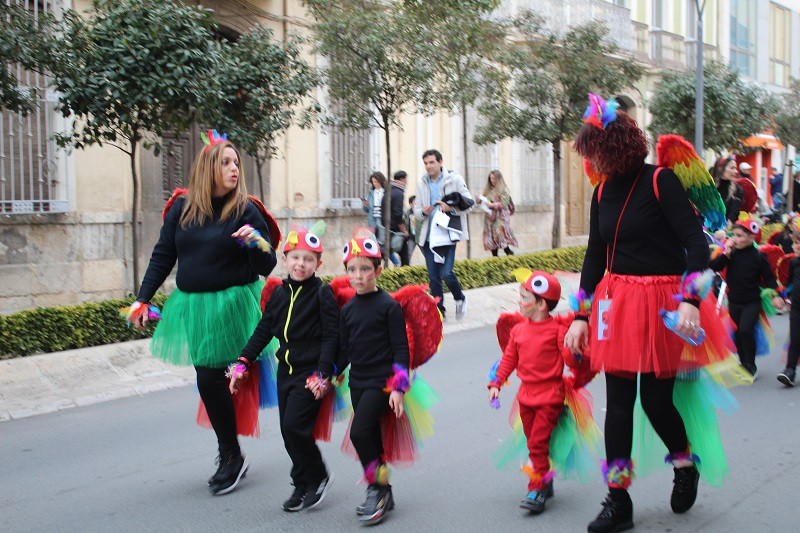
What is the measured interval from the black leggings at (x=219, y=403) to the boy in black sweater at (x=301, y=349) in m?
0.26

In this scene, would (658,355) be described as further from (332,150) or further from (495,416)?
(332,150)

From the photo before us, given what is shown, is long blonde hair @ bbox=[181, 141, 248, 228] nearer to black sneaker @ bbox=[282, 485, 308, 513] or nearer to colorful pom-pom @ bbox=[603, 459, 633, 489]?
black sneaker @ bbox=[282, 485, 308, 513]

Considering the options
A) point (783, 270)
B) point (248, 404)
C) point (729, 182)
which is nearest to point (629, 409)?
point (248, 404)

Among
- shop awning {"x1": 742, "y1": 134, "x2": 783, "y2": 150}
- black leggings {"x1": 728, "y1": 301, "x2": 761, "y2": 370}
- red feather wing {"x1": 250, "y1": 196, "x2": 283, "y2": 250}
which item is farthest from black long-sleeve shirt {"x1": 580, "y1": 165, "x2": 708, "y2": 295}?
shop awning {"x1": 742, "y1": 134, "x2": 783, "y2": 150}

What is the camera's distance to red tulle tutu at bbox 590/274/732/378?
4.32m

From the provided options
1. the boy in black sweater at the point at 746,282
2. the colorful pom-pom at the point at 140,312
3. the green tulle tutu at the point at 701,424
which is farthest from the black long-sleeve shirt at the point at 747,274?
the colorful pom-pom at the point at 140,312

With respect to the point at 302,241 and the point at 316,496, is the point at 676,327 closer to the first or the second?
the point at 302,241

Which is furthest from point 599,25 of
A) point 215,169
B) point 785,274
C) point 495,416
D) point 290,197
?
point 215,169

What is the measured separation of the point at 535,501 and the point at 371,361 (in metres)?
1.09

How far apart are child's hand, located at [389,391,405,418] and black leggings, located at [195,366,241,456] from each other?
1.01 m

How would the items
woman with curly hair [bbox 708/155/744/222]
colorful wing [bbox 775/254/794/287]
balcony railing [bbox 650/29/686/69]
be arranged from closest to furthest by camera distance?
1. colorful wing [bbox 775/254/794/287]
2. woman with curly hair [bbox 708/155/744/222]
3. balcony railing [bbox 650/29/686/69]

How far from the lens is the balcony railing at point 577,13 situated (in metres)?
23.0

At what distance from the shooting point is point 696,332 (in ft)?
13.7

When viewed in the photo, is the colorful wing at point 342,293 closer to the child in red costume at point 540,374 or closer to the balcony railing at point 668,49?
the child in red costume at point 540,374
